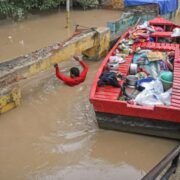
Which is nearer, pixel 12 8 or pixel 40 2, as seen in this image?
pixel 12 8

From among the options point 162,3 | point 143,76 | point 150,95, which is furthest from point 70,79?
point 162,3

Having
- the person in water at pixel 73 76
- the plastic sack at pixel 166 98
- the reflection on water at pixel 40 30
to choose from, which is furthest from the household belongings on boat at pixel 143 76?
the reflection on water at pixel 40 30

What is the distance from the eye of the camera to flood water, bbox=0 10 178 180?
19.9 feet

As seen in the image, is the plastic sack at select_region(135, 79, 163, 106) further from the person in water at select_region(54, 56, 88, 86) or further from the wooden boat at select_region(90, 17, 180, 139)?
the person in water at select_region(54, 56, 88, 86)

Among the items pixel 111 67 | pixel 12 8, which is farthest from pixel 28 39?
pixel 111 67

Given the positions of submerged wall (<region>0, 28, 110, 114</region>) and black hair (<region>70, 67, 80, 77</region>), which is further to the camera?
black hair (<region>70, 67, 80, 77</region>)

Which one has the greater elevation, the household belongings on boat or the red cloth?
the household belongings on boat

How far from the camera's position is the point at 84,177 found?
5.87m

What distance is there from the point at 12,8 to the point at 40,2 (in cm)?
203

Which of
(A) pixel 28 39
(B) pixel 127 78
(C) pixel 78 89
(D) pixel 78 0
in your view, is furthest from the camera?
(D) pixel 78 0

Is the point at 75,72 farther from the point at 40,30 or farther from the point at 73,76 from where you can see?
the point at 40,30

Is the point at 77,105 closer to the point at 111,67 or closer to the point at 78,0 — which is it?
the point at 111,67

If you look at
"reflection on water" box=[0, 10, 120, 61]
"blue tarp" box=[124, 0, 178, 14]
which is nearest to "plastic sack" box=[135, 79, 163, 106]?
"reflection on water" box=[0, 10, 120, 61]

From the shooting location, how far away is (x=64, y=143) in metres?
6.82
